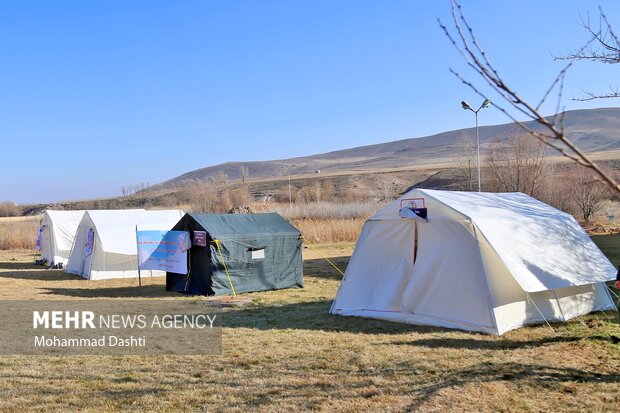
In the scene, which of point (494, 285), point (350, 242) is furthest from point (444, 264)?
point (350, 242)

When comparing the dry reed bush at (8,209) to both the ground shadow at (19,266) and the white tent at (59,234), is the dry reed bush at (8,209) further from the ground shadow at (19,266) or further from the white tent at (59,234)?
the white tent at (59,234)

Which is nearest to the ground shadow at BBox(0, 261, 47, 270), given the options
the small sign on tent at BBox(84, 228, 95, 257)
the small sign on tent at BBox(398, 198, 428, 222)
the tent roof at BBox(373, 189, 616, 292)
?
the small sign on tent at BBox(84, 228, 95, 257)

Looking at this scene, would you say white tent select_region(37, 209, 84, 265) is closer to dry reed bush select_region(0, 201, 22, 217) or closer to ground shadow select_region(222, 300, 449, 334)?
ground shadow select_region(222, 300, 449, 334)

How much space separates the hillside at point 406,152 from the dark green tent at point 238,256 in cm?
11972

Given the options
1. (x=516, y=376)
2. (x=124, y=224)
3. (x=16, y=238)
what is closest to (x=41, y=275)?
(x=124, y=224)

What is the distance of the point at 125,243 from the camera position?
19750mm

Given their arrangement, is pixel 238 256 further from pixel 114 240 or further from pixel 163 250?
pixel 114 240

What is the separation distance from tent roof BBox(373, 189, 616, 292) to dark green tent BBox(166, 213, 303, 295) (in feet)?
17.5

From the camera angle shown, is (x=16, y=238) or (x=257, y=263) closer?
(x=257, y=263)

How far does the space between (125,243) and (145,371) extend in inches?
521

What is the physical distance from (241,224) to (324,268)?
5441 mm

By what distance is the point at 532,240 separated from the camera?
9.92 m

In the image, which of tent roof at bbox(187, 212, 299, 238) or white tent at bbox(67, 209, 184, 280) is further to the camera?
white tent at bbox(67, 209, 184, 280)

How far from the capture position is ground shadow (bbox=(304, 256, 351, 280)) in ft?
61.4
